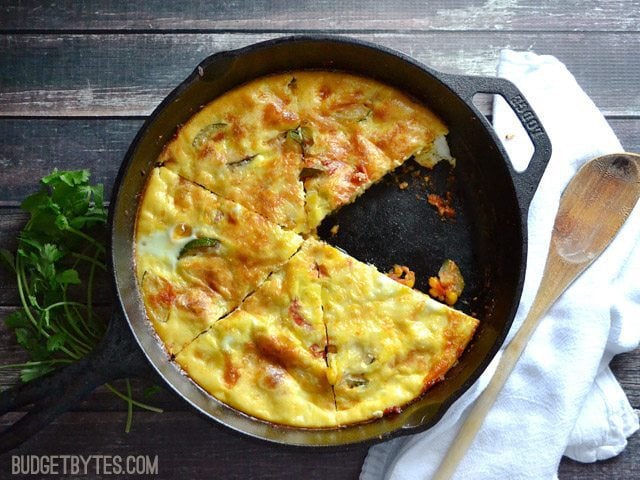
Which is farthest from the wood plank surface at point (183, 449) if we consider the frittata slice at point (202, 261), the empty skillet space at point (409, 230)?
the empty skillet space at point (409, 230)

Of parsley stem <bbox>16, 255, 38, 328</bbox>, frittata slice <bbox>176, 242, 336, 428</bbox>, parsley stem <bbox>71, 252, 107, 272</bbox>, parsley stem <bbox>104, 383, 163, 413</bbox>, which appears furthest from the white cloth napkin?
parsley stem <bbox>16, 255, 38, 328</bbox>

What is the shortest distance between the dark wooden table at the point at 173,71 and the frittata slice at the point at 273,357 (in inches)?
17.5

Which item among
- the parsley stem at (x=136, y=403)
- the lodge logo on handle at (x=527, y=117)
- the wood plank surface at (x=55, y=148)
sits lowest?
the parsley stem at (x=136, y=403)

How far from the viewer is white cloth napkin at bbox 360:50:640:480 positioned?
3.61 metres

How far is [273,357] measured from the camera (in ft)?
11.4

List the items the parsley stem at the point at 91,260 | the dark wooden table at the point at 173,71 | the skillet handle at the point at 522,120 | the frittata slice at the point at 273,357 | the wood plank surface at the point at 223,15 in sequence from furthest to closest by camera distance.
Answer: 1. the wood plank surface at the point at 223,15
2. the dark wooden table at the point at 173,71
3. the parsley stem at the point at 91,260
4. the frittata slice at the point at 273,357
5. the skillet handle at the point at 522,120

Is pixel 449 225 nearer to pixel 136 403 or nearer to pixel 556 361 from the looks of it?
pixel 556 361

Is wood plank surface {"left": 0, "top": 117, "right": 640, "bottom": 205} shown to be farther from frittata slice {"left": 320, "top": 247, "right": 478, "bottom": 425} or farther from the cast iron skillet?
frittata slice {"left": 320, "top": 247, "right": 478, "bottom": 425}

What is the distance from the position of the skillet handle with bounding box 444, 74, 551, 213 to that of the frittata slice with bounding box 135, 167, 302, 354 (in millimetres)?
1154

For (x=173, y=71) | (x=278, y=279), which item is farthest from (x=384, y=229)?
(x=173, y=71)

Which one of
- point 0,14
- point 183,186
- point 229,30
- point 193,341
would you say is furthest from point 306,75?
point 0,14

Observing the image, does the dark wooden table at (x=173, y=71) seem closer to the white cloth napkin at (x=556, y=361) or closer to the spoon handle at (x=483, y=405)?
the white cloth napkin at (x=556, y=361)

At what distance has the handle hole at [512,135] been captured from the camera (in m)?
3.85

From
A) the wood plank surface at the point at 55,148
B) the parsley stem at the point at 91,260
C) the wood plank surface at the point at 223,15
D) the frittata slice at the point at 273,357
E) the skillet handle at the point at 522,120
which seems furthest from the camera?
the wood plank surface at the point at 223,15
